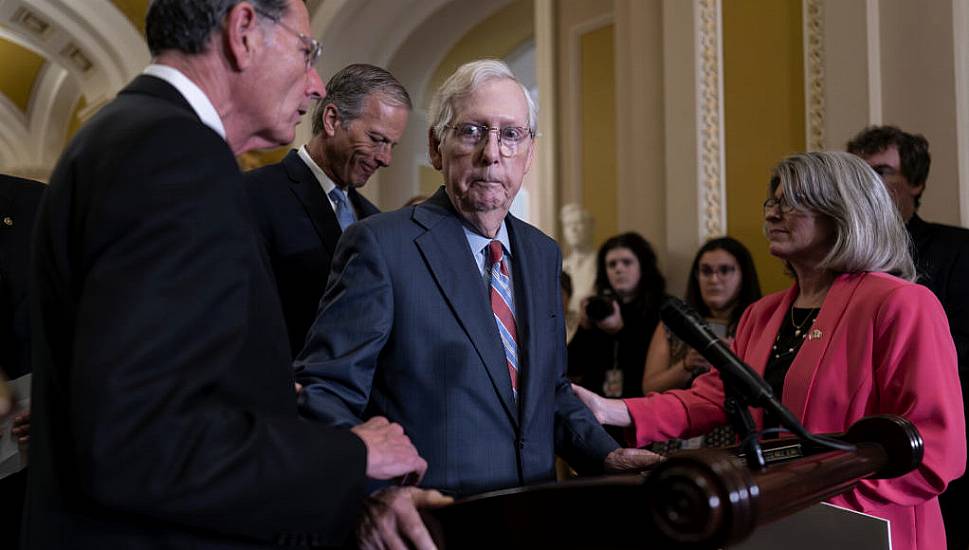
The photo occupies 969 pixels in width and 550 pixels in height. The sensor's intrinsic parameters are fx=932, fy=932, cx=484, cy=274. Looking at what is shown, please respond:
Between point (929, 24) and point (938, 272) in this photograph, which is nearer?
point (938, 272)

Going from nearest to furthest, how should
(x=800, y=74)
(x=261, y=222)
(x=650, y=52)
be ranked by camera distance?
(x=261, y=222) < (x=800, y=74) < (x=650, y=52)

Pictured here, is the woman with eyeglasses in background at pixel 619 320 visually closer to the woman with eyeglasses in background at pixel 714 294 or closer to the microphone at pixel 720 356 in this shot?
the woman with eyeglasses in background at pixel 714 294

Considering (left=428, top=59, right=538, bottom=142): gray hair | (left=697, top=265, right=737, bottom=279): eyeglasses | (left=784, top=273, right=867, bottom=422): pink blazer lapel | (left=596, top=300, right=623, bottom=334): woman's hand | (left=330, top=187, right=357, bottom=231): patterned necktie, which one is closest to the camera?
(left=428, top=59, right=538, bottom=142): gray hair

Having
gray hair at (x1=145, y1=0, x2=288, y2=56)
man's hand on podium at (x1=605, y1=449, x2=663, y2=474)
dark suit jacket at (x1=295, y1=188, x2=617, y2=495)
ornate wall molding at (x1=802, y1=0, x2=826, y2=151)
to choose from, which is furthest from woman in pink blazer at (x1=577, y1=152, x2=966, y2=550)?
ornate wall molding at (x1=802, y1=0, x2=826, y2=151)

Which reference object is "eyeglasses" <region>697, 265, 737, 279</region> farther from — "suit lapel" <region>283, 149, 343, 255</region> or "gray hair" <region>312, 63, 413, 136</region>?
"suit lapel" <region>283, 149, 343, 255</region>

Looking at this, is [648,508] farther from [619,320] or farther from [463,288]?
[619,320]

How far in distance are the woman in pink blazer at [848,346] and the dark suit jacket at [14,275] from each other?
4.64 feet

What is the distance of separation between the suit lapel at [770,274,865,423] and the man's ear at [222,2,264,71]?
1.41m

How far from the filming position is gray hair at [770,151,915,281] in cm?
213

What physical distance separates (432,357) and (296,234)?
2.88 feet

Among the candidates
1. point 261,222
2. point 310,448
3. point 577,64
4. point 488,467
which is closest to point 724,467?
point 310,448

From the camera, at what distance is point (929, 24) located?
3.84 m

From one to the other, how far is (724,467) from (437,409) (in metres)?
0.73

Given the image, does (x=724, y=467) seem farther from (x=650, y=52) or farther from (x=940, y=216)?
(x=650, y=52)
